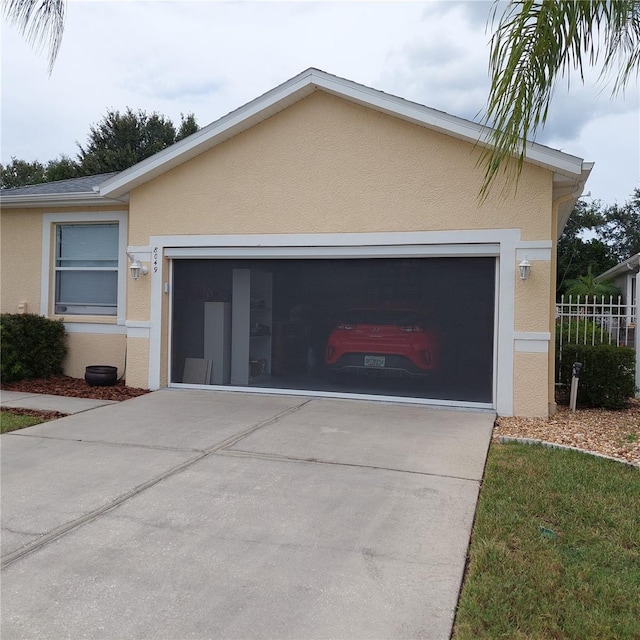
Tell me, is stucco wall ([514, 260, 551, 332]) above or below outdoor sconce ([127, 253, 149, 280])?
below

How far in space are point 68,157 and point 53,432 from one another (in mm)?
34912

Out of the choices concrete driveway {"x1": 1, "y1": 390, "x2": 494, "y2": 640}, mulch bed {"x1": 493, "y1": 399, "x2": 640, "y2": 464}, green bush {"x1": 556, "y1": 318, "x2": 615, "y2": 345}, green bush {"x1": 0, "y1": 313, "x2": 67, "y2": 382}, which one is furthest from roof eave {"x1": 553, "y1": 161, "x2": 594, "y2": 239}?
green bush {"x1": 0, "y1": 313, "x2": 67, "y2": 382}

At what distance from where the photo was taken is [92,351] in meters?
10.7

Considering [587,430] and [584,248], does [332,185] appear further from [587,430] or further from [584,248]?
[584,248]

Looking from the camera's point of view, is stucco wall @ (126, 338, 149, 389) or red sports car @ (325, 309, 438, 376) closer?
red sports car @ (325, 309, 438, 376)

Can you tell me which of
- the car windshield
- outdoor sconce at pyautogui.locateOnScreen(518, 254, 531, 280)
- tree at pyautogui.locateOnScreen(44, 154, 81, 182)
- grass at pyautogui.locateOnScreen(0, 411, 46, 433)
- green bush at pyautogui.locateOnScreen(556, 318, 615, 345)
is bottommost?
grass at pyautogui.locateOnScreen(0, 411, 46, 433)

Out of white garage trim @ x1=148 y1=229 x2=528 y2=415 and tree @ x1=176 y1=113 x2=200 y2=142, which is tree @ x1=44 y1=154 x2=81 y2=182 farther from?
white garage trim @ x1=148 y1=229 x2=528 y2=415

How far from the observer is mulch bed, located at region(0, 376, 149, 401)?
9.16 metres

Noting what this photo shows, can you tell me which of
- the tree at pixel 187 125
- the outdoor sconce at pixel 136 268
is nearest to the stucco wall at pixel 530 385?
the outdoor sconce at pixel 136 268

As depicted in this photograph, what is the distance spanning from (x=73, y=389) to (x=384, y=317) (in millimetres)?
5209

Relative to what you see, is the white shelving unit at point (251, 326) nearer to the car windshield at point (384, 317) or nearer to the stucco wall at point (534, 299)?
the car windshield at point (384, 317)

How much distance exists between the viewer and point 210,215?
30.5 feet

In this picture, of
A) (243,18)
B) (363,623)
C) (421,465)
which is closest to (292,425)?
(421,465)

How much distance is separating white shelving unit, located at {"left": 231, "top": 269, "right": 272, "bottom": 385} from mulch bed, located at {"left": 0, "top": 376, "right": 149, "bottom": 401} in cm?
163
